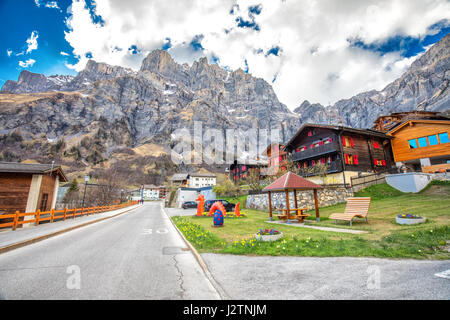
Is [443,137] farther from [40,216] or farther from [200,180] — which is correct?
[200,180]

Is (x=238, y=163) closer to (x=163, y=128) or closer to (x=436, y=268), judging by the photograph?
(x=436, y=268)

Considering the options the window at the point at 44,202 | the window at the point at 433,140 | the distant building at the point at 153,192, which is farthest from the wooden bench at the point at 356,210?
the distant building at the point at 153,192

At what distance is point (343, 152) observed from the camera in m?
26.1

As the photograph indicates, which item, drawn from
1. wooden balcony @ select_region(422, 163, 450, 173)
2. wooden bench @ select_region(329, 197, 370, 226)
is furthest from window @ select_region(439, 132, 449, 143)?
wooden bench @ select_region(329, 197, 370, 226)

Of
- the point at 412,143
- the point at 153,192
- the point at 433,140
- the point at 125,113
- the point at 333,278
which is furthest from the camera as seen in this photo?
the point at 125,113

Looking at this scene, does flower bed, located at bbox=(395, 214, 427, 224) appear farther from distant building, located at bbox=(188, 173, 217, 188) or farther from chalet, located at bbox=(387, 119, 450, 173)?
distant building, located at bbox=(188, 173, 217, 188)

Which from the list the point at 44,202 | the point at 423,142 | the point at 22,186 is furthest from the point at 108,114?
the point at 423,142

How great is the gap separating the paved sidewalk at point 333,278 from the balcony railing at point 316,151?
79.6ft

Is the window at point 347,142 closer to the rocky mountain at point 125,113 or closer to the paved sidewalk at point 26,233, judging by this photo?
the paved sidewalk at point 26,233

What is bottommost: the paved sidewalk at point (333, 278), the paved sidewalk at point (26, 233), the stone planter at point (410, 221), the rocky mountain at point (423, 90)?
the paved sidewalk at point (26, 233)

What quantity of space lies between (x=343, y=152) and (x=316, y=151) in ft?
12.8

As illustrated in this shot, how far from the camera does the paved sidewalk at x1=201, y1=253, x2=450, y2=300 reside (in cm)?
330

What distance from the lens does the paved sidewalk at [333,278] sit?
3297mm

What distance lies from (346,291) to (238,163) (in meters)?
52.4
